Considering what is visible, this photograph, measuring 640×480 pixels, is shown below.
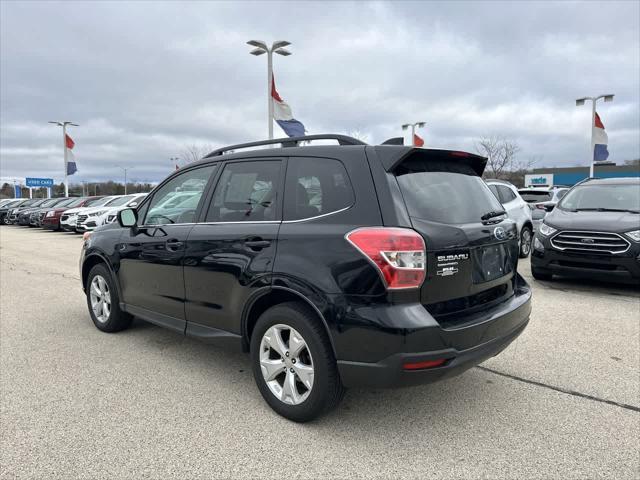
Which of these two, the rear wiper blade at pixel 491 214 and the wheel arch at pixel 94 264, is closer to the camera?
the rear wiper blade at pixel 491 214

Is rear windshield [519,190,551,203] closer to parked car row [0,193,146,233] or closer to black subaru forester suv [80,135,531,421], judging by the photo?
parked car row [0,193,146,233]

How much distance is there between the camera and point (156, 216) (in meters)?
4.39

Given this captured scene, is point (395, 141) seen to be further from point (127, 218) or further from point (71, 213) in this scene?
point (71, 213)

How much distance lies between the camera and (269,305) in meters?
3.28

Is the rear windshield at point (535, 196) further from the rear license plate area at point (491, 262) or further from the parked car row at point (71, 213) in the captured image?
the rear license plate area at point (491, 262)

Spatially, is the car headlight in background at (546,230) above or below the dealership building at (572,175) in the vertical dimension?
below

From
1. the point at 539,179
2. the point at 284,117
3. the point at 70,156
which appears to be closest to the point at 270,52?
the point at 284,117

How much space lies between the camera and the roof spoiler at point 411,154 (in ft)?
9.59

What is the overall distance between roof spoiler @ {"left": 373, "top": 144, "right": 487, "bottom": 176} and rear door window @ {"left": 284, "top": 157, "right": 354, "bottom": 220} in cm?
26

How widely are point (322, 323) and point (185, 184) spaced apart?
2.12 m

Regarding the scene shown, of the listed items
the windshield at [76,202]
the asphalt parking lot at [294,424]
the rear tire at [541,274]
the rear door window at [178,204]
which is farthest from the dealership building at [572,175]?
the rear door window at [178,204]

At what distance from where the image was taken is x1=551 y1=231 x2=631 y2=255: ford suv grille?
21.3ft

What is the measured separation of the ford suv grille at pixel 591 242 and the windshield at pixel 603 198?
93cm

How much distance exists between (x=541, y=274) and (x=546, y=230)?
0.75 m
